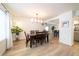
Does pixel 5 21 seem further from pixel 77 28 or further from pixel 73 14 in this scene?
pixel 77 28

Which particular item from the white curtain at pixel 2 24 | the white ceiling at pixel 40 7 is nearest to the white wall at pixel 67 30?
the white ceiling at pixel 40 7

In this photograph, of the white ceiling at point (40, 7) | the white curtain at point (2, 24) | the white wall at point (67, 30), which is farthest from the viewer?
the white wall at point (67, 30)

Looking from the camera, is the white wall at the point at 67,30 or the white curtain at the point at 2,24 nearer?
the white curtain at the point at 2,24

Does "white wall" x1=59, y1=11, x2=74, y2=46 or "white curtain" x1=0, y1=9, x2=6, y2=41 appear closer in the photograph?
"white curtain" x1=0, y1=9, x2=6, y2=41

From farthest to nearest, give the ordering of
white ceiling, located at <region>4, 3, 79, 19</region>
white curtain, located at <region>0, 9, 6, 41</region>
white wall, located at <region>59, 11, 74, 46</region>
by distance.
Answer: white wall, located at <region>59, 11, 74, 46</region> < white curtain, located at <region>0, 9, 6, 41</region> < white ceiling, located at <region>4, 3, 79, 19</region>

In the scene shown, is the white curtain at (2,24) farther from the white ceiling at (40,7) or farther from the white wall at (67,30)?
the white wall at (67,30)

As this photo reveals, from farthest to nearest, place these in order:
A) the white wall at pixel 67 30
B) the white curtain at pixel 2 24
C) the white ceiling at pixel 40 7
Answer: the white wall at pixel 67 30
the white curtain at pixel 2 24
the white ceiling at pixel 40 7

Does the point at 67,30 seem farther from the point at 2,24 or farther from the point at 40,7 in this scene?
the point at 2,24

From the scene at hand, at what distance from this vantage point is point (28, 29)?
7.81 m

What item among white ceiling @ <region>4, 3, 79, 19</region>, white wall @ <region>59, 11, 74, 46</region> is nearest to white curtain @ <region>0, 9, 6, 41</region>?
white ceiling @ <region>4, 3, 79, 19</region>

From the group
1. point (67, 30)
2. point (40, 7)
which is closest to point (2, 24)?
point (40, 7)

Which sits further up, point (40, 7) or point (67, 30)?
point (40, 7)

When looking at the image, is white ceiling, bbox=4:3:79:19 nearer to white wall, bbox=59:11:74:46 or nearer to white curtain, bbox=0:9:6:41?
white curtain, bbox=0:9:6:41

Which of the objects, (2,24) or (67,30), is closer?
(2,24)
